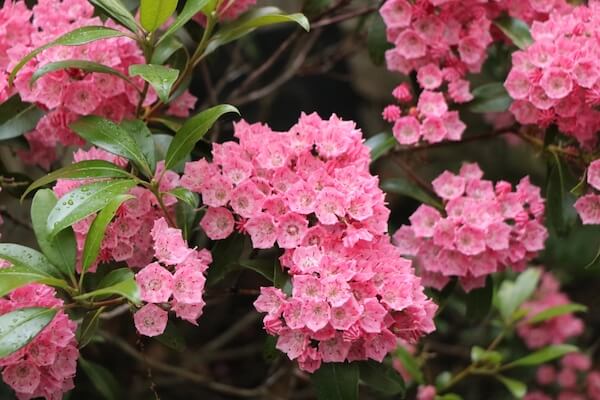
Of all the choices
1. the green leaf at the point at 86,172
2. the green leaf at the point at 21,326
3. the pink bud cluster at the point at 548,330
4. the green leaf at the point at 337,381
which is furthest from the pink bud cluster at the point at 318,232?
the pink bud cluster at the point at 548,330

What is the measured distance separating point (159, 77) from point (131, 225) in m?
0.26

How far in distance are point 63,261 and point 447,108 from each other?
0.88 meters

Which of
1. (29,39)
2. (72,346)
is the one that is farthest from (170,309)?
(29,39)

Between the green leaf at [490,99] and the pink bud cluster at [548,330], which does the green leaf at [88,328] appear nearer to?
the green leaf at [490,99]

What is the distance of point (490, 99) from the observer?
6.01 feet

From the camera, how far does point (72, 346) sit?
132 centimetres

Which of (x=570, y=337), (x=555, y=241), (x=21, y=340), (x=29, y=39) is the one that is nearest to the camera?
(x=21, y=340)

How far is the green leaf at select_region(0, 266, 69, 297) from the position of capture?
1.16m

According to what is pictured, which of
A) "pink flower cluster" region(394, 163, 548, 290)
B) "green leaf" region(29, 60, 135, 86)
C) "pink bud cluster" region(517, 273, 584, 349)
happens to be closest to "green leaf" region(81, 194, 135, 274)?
"green leaf" region(29, 60, 135, 86)

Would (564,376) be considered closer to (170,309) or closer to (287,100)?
(287,100)

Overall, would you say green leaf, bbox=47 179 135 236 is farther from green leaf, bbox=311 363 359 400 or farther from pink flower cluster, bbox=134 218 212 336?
green leaf, bbox=311 363 359 400

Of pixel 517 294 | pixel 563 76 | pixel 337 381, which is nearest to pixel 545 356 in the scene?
pixel 517 294

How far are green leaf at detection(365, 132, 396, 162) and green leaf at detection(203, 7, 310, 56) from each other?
0.36 m

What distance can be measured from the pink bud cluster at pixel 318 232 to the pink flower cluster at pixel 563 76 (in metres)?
0.43
